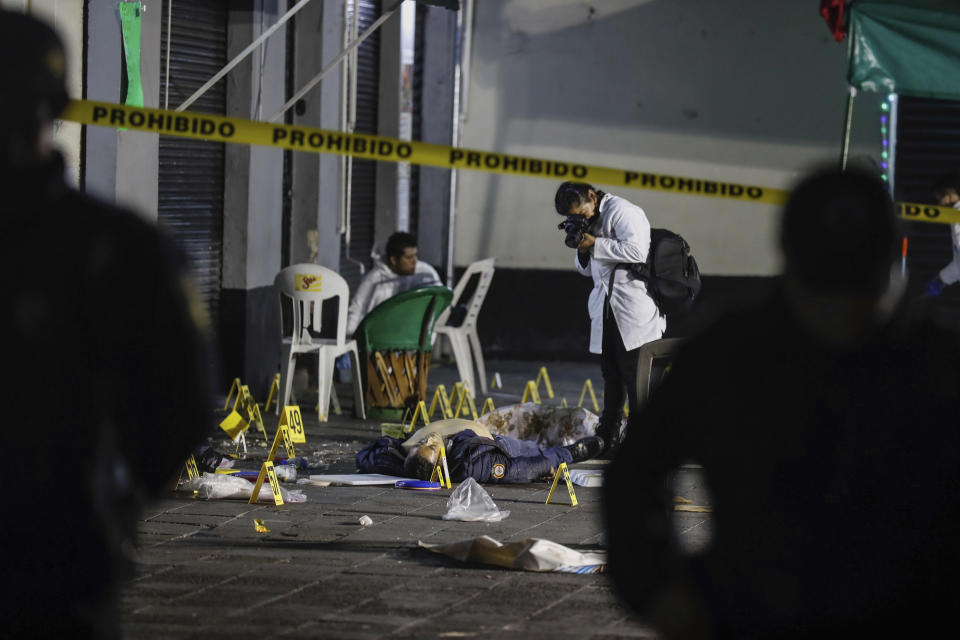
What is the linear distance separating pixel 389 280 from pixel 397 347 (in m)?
0.76

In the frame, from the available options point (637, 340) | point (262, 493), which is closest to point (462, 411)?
point (637, 340)

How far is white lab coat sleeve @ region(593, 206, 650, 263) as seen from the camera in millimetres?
9289

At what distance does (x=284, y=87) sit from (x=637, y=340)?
4.79 metres

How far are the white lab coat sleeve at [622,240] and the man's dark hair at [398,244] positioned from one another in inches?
118

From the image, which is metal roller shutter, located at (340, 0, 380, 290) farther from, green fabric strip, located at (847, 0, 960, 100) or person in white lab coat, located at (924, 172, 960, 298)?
green fabric strip, located at (847, 0, 960, 100)

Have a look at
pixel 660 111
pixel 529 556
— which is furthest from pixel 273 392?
pixel 529 556

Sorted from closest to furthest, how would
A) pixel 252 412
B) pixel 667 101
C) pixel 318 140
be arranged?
pixel 318 140
pixel 252 412
pixel 667 101

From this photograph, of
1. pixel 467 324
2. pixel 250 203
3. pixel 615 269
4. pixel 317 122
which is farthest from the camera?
pixel 317 122

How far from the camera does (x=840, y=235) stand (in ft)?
7.96

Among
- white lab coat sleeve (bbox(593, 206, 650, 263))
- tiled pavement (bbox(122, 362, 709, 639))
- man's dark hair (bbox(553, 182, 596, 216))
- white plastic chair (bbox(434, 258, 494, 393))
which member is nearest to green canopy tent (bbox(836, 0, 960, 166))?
white lab coat sleeve (bbox(593, 206, 650, 263))

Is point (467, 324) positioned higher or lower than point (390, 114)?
lower

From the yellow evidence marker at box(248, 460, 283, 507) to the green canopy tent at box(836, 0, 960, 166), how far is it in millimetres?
4755

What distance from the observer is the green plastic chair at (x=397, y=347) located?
1151 centimetres

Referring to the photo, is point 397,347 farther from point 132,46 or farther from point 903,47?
point 903,47
